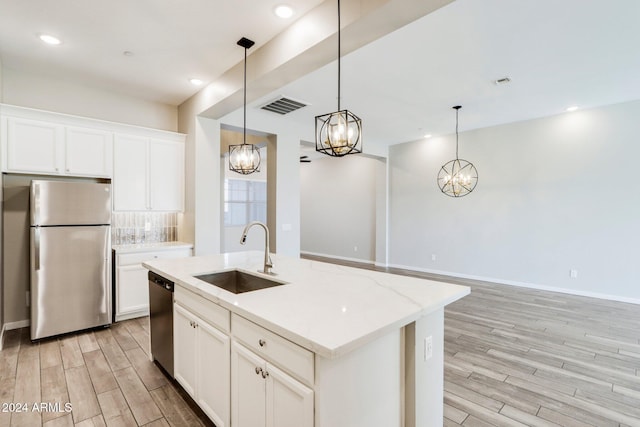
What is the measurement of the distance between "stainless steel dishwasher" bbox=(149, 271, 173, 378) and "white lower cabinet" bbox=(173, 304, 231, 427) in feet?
0.39

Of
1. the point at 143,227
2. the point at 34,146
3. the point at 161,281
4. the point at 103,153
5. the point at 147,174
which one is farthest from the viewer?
the point at 143,227

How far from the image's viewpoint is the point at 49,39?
281 cm

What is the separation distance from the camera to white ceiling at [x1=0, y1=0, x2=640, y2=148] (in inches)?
96.7

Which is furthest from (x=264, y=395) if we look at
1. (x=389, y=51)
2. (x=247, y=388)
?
(x=389, y=51)

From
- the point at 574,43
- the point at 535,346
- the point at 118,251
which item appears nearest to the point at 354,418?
the point at 535,346

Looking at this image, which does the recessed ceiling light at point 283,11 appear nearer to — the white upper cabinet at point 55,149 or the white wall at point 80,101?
the white upper cabinet at point 55,149

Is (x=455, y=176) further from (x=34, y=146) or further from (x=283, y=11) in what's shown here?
(x=34, y=146)

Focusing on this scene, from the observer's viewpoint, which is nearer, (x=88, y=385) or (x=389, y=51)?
(x=88, y=385)

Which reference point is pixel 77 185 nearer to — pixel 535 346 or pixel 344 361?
pixel 344 361

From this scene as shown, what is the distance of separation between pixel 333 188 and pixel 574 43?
6.29m

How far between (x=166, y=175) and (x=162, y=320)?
7.60 ft

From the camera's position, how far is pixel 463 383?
2.50 metres

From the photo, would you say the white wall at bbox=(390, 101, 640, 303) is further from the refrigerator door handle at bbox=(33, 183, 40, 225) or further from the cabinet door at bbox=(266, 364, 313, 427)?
the refrigerator door handle at bbox=(33, 183, 40, 225)

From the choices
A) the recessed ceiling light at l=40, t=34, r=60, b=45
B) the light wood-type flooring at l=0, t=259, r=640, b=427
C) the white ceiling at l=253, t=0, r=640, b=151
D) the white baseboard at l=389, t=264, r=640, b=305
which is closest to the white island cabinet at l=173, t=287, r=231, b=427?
the light wood-type flooring at l=0, t=259, r=640, b=427
